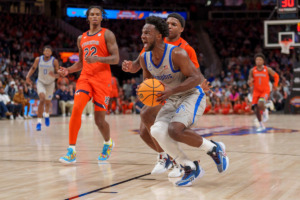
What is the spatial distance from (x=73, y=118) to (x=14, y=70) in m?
16.9

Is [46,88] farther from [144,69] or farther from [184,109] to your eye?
[184,109]

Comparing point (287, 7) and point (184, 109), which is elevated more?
point (287, 7)

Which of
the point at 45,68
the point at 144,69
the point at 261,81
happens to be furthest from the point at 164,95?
the point at 261,81

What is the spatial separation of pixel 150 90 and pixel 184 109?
440mm

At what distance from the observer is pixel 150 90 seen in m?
4.62

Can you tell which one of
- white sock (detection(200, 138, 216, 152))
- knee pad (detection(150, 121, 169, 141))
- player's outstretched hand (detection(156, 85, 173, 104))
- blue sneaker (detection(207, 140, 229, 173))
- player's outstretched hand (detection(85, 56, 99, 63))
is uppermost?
player's outstretched hand (detection(85, 56, 99, 63))

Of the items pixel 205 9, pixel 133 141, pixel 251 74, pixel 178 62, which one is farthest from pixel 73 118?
pixel 205 9

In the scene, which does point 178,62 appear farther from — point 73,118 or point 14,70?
point 14,70

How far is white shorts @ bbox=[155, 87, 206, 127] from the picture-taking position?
189 inches

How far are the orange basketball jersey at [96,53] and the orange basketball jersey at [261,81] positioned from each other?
6893 mm

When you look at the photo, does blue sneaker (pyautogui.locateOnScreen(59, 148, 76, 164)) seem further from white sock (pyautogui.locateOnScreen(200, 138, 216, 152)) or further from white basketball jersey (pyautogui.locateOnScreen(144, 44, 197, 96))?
white sock (pyautogui.locateOnScreen(200, 138, 216, 152))

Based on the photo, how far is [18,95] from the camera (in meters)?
19.0

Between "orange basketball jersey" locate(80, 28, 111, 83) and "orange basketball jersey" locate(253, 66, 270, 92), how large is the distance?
6.89 metres

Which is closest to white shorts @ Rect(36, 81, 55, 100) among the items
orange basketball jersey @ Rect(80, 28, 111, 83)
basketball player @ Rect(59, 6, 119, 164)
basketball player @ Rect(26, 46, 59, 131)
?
basketball player @ Rect(26, 46, 59, 131)
